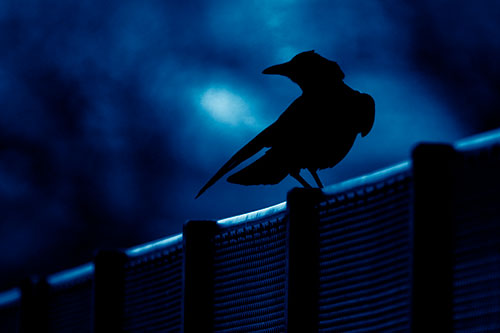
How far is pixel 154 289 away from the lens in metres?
3.85

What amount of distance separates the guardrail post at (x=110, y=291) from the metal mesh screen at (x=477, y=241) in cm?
237

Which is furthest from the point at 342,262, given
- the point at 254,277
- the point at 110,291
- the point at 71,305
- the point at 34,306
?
the point at 34,306

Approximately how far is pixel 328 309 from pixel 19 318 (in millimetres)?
3193

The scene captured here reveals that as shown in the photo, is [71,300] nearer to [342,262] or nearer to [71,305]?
[71,305]

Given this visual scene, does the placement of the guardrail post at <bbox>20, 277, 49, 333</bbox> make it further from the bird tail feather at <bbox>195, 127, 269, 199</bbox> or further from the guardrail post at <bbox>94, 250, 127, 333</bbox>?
the bird tail feather at <bbox>195, 127, 269, 199</bbox>

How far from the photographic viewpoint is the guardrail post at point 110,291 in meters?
4.20

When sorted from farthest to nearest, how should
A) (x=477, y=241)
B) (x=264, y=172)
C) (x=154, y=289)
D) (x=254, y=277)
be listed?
1. (x=264, y=172)
2. (x=154, y=289)
3. (x=254, y=277)
4. (x=477, y=241)

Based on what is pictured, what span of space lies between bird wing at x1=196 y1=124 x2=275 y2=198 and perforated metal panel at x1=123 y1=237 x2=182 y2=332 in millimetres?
398

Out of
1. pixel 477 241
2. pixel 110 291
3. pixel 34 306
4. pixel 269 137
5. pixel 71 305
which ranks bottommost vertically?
pixel 477 241

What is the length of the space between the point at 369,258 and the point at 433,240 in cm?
29

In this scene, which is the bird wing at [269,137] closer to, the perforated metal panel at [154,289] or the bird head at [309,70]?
the bird head at [309,70]

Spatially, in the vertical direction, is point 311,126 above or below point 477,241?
above

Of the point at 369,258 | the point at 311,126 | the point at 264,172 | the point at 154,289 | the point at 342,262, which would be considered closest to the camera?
the point at 369,258

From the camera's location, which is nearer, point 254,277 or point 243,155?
point 254,277
